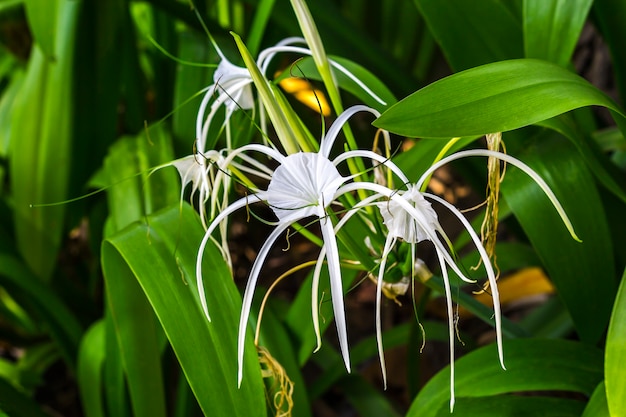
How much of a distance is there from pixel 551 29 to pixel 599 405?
314 millimetres

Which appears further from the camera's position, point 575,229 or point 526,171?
point 575,229

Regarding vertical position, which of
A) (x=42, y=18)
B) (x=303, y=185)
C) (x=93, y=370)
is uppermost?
(x=42, y=18)

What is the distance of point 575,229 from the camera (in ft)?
1.88

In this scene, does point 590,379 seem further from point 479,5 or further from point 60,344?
point 60,344

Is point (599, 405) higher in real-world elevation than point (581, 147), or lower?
lower

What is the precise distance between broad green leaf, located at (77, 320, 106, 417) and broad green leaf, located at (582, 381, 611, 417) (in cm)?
54

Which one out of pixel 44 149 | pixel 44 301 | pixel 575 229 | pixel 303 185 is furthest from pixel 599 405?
pixel 44 149

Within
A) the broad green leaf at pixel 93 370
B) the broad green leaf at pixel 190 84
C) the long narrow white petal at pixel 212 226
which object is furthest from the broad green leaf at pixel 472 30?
the broad green leaf at pixel 93 370

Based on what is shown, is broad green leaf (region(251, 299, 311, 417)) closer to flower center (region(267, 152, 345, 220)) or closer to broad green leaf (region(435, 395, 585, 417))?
broad green leaf (region(435, 395, 585, 417))

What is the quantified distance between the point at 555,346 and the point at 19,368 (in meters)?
0.78

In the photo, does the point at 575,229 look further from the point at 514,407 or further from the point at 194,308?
the point at 194,308

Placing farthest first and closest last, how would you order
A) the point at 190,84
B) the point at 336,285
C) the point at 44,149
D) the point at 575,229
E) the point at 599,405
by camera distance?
the point at 44,149 < the point at 190,84 < the point at 575,229 < the point at 599,405 < the point at 336,285

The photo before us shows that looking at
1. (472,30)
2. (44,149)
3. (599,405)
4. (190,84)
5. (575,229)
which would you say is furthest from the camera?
(44,149)

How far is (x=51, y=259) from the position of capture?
0.95m
